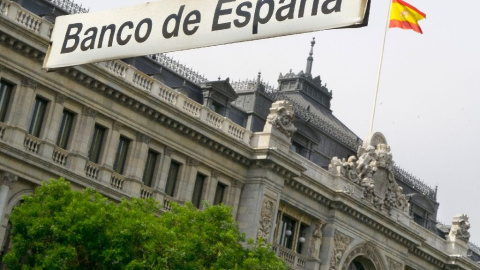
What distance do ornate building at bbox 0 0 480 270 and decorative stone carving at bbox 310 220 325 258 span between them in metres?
0.07

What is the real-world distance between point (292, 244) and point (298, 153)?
512cm

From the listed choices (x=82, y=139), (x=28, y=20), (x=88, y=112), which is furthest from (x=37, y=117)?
(x=28, y=20)

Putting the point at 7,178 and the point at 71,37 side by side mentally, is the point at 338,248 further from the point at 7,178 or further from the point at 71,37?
the point at 71,37

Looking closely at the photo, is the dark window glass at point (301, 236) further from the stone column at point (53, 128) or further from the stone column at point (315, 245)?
the stone column at point (53, 128)

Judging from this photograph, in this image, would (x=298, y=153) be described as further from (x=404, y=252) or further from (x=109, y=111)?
(x=109, y=111)

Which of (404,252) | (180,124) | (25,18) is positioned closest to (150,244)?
(25,18)

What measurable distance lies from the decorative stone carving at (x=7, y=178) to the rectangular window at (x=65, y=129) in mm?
3142

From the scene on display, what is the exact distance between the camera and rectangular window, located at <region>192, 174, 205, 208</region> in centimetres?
4559

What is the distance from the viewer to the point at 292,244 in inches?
2008

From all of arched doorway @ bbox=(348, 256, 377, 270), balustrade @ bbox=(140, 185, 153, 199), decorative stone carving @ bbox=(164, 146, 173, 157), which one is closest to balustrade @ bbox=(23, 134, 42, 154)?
balustrade @ bbox=(140, 185, 153, 199)

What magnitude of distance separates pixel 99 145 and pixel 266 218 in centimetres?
1010

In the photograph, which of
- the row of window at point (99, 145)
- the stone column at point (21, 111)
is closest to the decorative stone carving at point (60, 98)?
the row of window at point (99, 145)

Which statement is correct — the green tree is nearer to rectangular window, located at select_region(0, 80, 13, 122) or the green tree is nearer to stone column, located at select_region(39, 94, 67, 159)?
rectangular window, located at select_region(0, 80, 13, 122)

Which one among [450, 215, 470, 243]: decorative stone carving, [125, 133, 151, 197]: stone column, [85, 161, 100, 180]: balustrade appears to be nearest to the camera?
[85, 161, 100, 180]: balustrade
